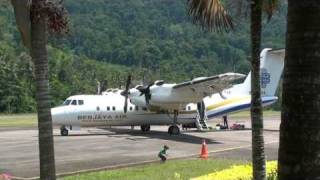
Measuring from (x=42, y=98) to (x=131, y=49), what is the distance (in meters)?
155

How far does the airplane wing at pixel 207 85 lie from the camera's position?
93.3 ft

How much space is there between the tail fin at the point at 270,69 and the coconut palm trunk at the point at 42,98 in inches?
1064

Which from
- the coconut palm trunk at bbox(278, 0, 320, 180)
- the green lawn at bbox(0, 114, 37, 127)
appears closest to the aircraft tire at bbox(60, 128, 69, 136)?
the green lawn at bbox(0, 114, 37, 127)

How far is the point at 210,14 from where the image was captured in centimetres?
850

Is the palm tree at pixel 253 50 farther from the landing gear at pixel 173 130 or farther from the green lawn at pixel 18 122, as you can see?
the green lawn at pixel 18 122

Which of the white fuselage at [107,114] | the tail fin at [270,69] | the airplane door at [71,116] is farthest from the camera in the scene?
the tail fin at [270,69]

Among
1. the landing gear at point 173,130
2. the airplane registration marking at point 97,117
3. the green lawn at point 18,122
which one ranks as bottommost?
the landing gear at point 173,130

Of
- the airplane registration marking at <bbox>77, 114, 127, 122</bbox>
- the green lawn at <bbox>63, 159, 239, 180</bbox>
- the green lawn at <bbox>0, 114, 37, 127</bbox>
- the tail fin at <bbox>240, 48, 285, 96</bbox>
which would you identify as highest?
the tail fin at <bbox>240, 48, 285, 96</bbox>

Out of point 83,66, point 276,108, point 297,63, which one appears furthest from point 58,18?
point 83,66

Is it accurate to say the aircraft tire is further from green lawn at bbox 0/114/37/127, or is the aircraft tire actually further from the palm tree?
the palm tree

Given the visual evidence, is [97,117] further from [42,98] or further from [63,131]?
[42,98]

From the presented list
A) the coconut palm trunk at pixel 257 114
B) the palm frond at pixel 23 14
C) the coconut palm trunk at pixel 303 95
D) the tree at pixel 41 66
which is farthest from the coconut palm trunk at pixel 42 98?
the coconut palm trunk at pixel 303 95

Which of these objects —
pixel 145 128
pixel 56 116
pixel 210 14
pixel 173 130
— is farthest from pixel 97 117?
pixel 210 14

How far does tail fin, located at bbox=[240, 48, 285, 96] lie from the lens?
33.8 m
